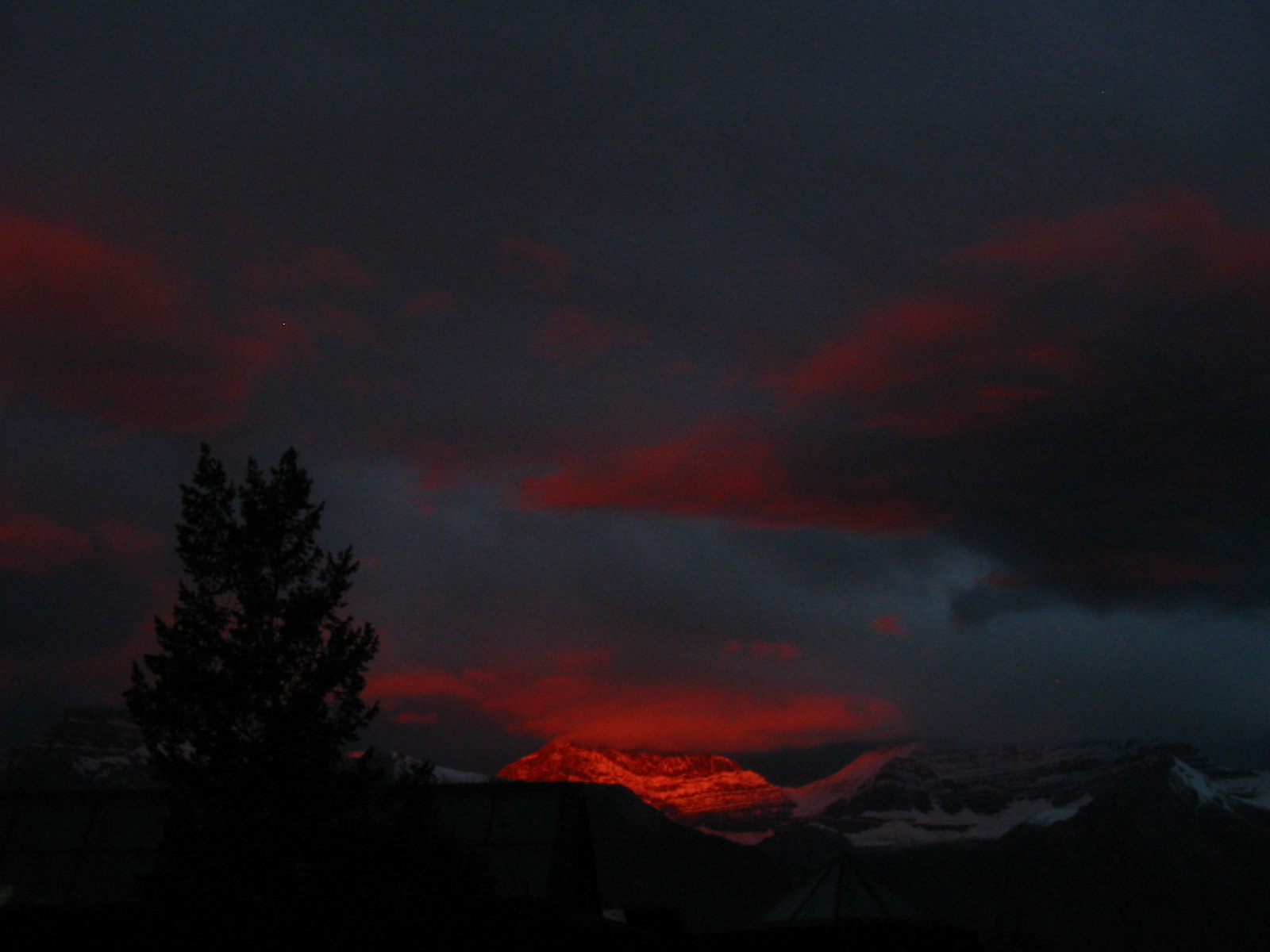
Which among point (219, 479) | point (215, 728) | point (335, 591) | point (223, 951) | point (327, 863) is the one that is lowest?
point (223, 951)

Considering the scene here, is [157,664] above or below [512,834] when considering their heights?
above

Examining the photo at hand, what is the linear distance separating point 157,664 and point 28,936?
7695mm

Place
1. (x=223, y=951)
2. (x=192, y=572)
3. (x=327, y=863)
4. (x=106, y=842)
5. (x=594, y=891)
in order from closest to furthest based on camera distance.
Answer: (x=223, y=951) → (x=327, y=863) → (x=192, y=572) → (x=106, y=842) → (x=594, y=891)

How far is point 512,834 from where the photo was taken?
4088 cm

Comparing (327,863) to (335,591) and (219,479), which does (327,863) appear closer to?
(335,591)

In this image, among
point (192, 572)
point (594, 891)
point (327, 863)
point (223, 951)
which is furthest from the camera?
point (594, 891)

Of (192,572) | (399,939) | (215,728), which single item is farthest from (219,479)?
(399,939)

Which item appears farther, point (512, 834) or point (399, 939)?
point (512, 834)

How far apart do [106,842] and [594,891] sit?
19.1 metres

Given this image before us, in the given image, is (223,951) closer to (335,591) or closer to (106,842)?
(335,591)

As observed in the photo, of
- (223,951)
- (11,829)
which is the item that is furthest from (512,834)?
(11,829)

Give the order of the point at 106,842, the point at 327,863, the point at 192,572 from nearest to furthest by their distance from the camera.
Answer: the point at 327,863
the point at 192,572
the point at 106,842

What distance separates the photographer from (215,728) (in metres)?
30.4

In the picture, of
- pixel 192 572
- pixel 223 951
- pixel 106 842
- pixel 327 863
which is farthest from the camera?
pixel 106 842
